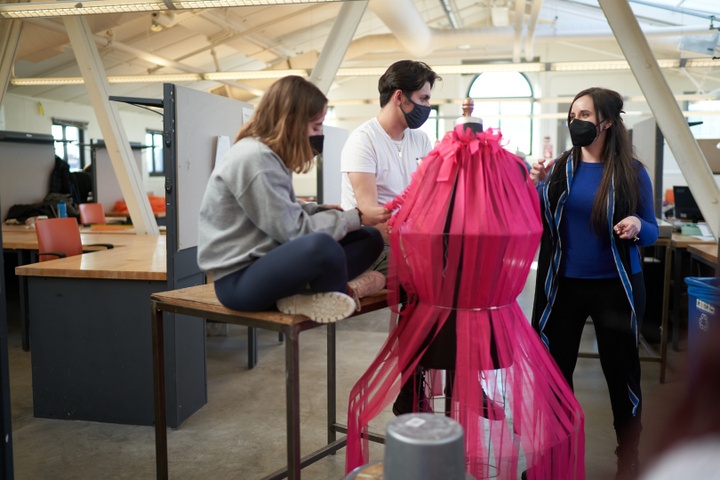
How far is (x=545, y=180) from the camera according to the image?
225 cm

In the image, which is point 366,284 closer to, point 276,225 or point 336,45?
point 276,225

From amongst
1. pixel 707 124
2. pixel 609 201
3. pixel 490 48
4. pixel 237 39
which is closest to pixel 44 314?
pixel 609 201

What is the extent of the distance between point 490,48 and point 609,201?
33.1 feet

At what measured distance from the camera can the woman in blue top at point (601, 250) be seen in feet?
6.93

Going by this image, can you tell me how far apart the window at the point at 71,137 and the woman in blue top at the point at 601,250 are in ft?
32.8

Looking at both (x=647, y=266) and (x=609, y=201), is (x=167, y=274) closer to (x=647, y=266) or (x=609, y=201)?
(x=609, y=201)

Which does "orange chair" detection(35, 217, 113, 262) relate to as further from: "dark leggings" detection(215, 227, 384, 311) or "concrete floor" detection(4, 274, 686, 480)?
"dark leggings" detection(215, 227, 384, 311)

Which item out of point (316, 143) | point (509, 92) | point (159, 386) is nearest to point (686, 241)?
point (316, 143)

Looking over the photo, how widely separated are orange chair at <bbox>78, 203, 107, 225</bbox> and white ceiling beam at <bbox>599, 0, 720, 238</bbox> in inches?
188

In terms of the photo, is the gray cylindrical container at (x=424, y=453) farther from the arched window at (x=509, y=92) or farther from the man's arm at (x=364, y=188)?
the arched window at (x=509, y=92)

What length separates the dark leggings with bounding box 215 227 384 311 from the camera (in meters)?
1.51

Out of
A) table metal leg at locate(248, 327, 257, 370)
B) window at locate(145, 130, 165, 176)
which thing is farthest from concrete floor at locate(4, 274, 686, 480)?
window at locate(145, 130, 165, 176)

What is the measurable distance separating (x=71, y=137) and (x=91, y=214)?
584 cm

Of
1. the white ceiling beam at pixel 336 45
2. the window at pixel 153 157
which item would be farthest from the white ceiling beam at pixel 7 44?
the window at pixel 153 157
